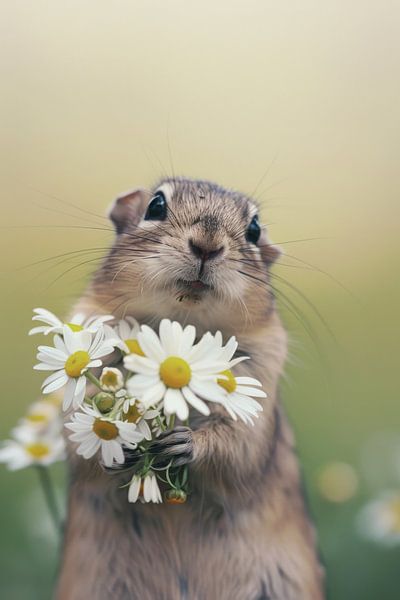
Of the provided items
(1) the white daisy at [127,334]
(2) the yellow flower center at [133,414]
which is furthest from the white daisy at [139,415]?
(1) the white daisy at [127,334]

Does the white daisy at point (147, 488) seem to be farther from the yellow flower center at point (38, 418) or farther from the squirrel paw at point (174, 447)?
the yellow flower center at point (38, 418)

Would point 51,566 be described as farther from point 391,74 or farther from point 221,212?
point 391,74

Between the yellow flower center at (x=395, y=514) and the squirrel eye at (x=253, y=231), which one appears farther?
the yellow flower center at (x=395, y=514)

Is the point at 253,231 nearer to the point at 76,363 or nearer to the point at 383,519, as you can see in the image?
the point at 76,363

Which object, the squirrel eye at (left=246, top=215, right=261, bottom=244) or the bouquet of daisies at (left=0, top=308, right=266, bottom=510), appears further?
the squirrel eye at (left=246, top=215, right=261, bottom=244)

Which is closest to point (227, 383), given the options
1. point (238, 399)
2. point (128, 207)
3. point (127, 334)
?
point (238, 399)

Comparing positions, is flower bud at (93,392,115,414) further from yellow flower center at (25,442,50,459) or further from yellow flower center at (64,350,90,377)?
yellow flower center at (25,442,50,459)

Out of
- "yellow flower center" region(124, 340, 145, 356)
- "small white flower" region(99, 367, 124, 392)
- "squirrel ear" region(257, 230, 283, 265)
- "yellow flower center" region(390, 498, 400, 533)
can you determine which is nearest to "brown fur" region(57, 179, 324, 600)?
"squirrel ear" region(257, 230, 283, 265)

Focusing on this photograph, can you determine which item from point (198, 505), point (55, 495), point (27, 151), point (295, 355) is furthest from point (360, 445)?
point (27, 151)
